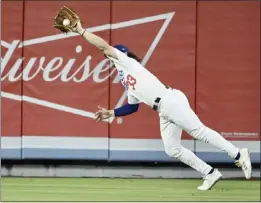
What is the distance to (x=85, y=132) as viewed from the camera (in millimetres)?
12773

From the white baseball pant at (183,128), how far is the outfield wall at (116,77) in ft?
9.01

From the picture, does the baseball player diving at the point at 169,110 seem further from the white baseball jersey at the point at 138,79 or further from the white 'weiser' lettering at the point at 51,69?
the white 'weiser' lettering at the point at 51,69

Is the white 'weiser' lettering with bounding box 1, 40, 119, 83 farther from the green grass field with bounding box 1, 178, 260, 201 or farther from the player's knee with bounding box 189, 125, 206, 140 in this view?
the player's knee with bounding box 189, 125, 206, 140

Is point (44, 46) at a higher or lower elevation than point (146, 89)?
higher

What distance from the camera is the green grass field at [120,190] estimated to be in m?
9.83

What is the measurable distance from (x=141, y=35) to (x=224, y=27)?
57.6 inches

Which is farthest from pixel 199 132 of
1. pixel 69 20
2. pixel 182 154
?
pixel 69 20

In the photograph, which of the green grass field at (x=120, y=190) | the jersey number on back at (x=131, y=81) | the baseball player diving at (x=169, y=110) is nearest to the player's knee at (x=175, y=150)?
the baseball player diving at (x=169, y=110)

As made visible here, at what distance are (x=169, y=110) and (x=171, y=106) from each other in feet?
0.21

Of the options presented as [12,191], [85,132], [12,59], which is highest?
[12,59]

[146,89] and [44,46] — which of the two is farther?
[44,46]


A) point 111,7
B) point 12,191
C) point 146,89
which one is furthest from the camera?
point 111,7

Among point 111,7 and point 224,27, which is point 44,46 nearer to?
point 111,7

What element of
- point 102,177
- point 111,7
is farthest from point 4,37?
point 102,177
